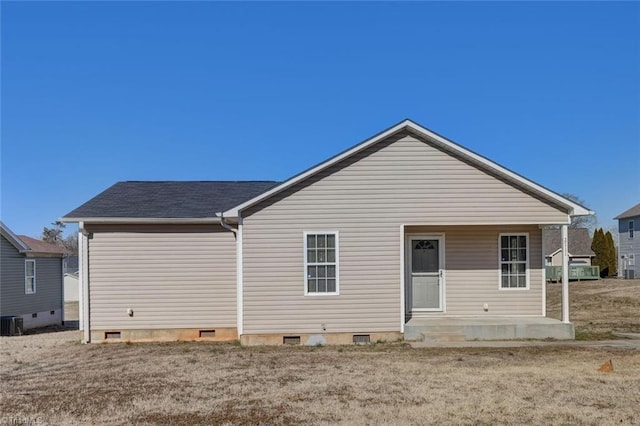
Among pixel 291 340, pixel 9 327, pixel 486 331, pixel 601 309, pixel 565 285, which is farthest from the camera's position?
pixel 601 309

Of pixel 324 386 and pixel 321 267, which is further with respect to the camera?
pixel 321 267

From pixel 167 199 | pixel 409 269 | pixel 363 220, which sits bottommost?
pixel 409 269

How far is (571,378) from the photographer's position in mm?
8062

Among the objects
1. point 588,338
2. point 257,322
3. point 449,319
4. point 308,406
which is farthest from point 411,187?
point 308,406

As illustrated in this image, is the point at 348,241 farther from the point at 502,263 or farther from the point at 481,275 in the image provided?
the point at 502,263

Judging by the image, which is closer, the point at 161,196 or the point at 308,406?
the point at 308,406

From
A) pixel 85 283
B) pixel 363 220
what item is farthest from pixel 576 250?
pixel 85 283

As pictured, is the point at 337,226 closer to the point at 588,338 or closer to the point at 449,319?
the point at 449,319

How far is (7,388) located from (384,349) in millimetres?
7084

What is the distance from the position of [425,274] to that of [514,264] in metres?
2.34

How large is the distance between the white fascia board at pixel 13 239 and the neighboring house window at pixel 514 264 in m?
16.4

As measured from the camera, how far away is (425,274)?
13281 millimetres

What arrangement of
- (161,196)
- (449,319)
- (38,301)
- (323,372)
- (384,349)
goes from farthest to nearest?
(38,301) → (161,196) → (449,319) → (384,349) → (323,372)

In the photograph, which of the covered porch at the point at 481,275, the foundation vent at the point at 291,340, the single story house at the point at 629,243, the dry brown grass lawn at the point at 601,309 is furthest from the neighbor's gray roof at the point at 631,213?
the foundation vent at the point at 291,340
